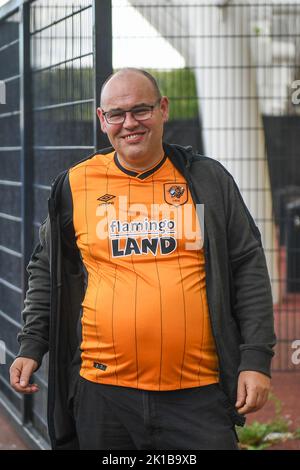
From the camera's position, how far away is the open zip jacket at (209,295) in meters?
3.19

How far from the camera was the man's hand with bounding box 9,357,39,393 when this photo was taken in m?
3.45

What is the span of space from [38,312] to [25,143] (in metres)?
2.50

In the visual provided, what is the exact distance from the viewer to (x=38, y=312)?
3.53 meters

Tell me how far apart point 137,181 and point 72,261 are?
452mm

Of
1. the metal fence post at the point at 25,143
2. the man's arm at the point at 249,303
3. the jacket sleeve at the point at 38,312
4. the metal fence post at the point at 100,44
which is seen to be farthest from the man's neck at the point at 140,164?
the metal fence post at the point at 25,143

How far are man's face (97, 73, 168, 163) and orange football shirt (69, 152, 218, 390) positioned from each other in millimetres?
99

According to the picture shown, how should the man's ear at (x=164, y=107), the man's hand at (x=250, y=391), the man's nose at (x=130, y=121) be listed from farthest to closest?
the man's ear at (x=164, y=107)
the man's nose at (x=130, y=121)
the man's hand at (x=250, y=391)

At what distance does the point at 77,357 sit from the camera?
3.45 m

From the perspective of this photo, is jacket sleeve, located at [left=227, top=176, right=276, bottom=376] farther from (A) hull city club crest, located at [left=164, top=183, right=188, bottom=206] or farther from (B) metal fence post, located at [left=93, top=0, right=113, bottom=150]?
(B) metal fence post, located at [left=93, top=0, right=113, bottom=150]

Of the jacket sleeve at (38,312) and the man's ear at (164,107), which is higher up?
the man's ear at (164,107)

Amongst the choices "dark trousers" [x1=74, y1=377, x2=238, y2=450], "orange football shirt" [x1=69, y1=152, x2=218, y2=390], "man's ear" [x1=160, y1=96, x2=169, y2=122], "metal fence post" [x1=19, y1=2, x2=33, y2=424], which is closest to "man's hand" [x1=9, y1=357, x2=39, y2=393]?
"orange football shirt" [x1=69, y1=152, x2=218, y2=390]

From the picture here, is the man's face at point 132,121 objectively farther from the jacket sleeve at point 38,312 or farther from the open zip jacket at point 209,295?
the jacket sleeve at point 38,312

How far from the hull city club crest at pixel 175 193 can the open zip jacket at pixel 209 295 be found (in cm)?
3

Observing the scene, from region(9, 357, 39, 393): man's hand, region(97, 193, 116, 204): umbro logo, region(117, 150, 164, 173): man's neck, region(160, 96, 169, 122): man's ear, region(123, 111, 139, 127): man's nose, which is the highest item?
region(160, 96, 169, 122): man's ear
